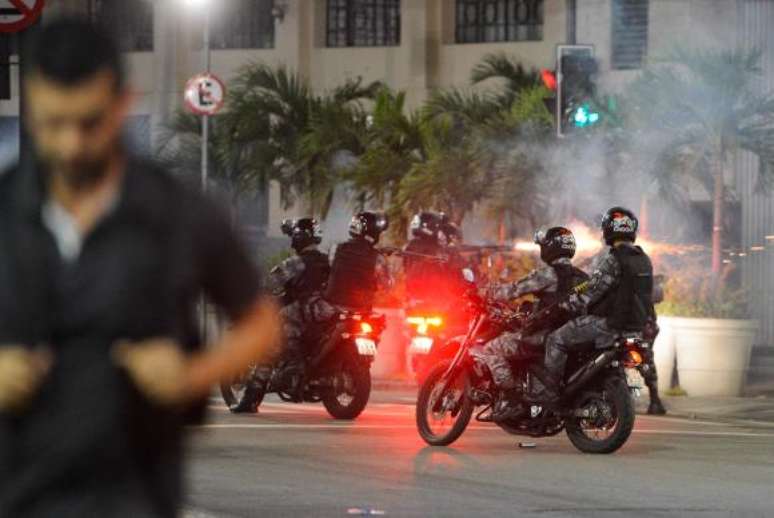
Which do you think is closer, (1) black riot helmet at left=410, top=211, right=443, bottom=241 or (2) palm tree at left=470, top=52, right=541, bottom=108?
(1) black riot helmet at left=410, top=211, right=443, bottom=241

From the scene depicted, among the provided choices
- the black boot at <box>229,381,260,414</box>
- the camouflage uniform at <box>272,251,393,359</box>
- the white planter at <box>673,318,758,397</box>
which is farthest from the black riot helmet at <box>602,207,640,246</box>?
the white planter at <box>673,318,758,397</box>

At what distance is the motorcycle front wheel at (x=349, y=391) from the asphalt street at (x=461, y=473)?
A: 14 centimetres

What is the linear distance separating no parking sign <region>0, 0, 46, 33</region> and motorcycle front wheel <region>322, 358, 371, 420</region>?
6177 millimetres

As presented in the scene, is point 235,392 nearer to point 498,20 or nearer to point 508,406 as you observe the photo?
point 508,406

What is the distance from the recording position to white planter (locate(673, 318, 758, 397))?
69.2ft

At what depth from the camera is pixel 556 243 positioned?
1459cm

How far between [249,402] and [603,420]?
4.57 m

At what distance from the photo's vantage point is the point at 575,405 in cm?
1413

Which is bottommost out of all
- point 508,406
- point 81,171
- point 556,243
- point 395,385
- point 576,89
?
point 395,385

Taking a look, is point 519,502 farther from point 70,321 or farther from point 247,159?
point 247,159

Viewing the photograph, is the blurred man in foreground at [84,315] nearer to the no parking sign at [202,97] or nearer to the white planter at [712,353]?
the white planter at [712,353]

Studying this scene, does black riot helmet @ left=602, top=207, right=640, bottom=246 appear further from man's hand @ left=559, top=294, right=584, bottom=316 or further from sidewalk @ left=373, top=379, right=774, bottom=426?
sidewalk @ left=373, top=379, right=774, bottom=426

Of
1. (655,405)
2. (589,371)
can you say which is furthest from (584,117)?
(589,371)

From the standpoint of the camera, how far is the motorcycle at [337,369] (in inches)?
664
